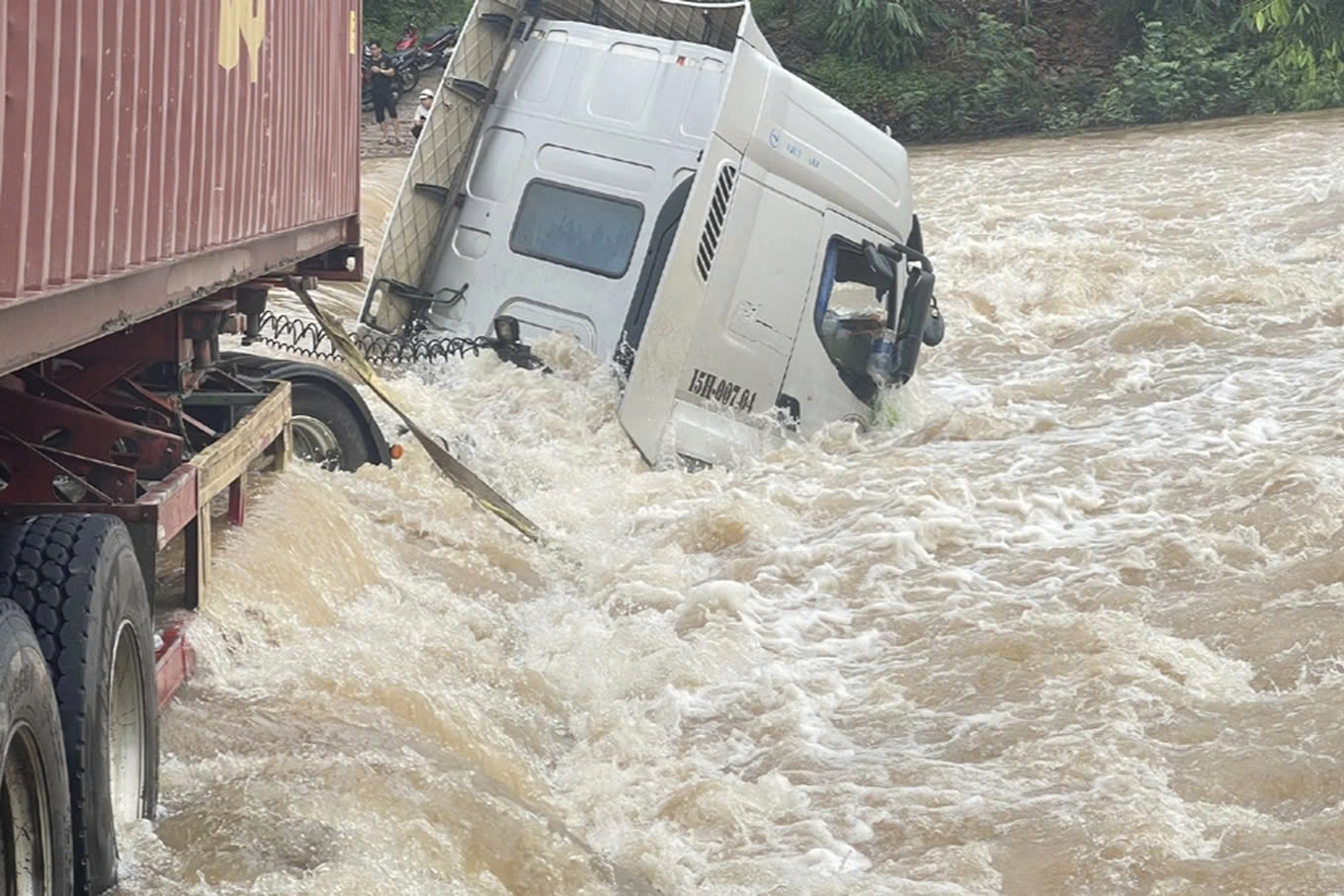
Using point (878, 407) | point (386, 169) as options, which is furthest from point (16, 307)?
point (386, 169)

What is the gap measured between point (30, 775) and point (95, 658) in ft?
1.70

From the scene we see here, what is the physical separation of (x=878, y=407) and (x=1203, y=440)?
6.76 feet

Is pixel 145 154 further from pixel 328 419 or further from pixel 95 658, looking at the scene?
pixel 328 419

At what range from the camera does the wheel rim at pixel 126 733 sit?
4445 mm

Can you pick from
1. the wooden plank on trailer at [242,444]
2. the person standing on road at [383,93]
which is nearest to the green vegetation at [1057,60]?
the person standing on road at [383,93]

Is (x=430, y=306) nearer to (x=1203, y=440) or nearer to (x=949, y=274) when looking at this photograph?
(x=1203, y=440)

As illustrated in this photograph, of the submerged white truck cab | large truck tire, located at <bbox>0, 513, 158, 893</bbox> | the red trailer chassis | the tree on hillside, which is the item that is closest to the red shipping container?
the red trailer chassis

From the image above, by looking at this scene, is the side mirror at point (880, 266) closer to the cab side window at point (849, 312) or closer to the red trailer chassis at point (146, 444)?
the cab side window at point (849, 312)

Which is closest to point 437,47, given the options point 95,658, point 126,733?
point 126,733

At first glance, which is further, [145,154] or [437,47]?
[437,47]

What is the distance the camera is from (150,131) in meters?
4.43

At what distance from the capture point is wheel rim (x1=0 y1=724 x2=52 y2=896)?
3.47 meters

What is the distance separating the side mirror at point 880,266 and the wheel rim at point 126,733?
7347 mm

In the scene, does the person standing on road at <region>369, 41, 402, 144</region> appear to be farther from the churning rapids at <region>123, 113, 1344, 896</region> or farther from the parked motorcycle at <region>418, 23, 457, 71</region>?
the churning rapids at <region>123, 113, 1344, 896</region>
